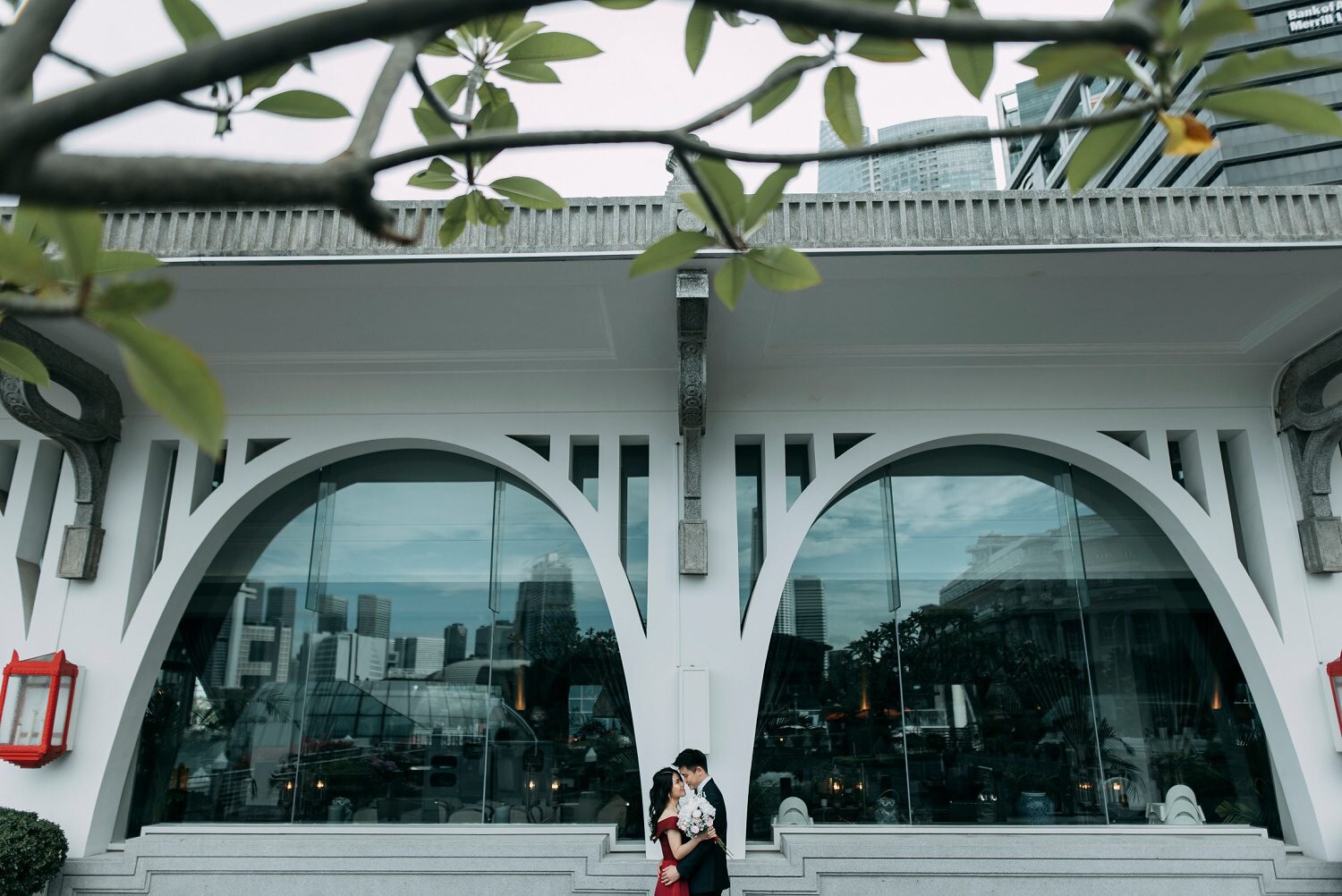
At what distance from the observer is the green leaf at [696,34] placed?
126cm

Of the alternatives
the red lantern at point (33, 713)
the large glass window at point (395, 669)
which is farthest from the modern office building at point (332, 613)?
the red lantern at point (33, 713)

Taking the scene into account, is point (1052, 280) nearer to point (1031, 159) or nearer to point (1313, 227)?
point (1313, 227)

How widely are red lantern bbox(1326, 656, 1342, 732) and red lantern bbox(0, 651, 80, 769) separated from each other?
7.95 m

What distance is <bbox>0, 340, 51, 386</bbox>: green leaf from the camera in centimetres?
115

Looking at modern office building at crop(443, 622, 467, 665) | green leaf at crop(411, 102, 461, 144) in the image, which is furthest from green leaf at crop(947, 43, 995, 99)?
modern office building at crop(443, 622, 467, 665)

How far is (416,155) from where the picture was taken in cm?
88

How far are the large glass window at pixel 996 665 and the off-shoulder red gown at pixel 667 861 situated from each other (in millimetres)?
1784

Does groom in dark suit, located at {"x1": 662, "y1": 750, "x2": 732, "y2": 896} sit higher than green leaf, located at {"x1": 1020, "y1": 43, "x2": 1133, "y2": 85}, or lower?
lower

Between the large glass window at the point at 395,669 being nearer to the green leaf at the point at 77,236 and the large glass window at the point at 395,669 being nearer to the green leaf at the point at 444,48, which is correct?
the green leaf at the point at 444,48

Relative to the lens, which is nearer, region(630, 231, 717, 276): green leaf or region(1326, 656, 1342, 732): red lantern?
region(630, 231, 717, 276): green leaf

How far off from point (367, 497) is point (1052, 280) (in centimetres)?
489

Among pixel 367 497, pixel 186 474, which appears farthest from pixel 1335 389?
pixel 186 474

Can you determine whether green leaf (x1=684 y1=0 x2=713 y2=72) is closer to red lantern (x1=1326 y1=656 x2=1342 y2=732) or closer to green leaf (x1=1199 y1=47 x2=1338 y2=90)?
green leaf (x1=1199 y1=47 x2=1338 y2=90)

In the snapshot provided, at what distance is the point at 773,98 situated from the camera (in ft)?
4.21
